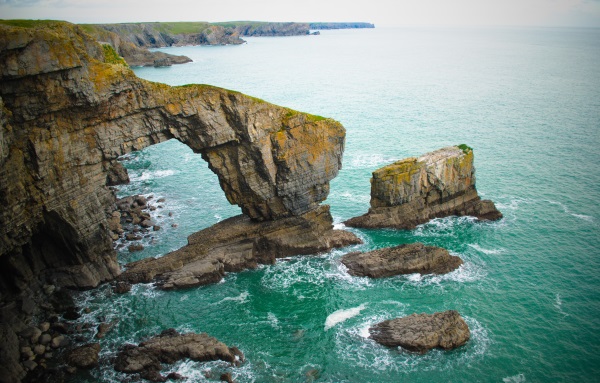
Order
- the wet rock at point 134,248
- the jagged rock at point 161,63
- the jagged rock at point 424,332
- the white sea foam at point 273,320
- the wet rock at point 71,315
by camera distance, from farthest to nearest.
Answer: the jagged rock at point 161,63, the wet rock at point 134,248, the white sea foam at point 273,320, the wet rock at point 71,315, the jagged rock at point 424,332

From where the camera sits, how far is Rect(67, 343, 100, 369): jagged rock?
102 feet

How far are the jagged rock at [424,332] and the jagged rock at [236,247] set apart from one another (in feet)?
46.6

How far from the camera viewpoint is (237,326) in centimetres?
3628

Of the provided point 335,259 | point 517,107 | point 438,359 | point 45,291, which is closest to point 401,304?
point 438,359

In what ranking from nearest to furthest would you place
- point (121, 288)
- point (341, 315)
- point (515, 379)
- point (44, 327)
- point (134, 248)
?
point (515, 379) → point (44, 327) → point (341, 315) → point (121, 288) → point (134, 248)

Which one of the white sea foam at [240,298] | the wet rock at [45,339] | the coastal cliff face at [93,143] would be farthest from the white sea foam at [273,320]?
the wet rock at [45,339]

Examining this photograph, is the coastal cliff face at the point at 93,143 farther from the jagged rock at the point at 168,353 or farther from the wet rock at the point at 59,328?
the jagged rock at the point at 168,353

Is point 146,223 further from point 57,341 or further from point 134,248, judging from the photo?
point 57,341

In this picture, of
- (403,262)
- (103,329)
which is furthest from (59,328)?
(403,262)

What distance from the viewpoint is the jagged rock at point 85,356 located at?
30984mm

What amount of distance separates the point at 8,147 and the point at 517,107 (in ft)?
349

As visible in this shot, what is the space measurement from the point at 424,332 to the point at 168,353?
20.1m

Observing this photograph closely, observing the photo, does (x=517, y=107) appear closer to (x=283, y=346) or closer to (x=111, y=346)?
(x=283, y=346)

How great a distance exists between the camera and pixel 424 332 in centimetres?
3416
